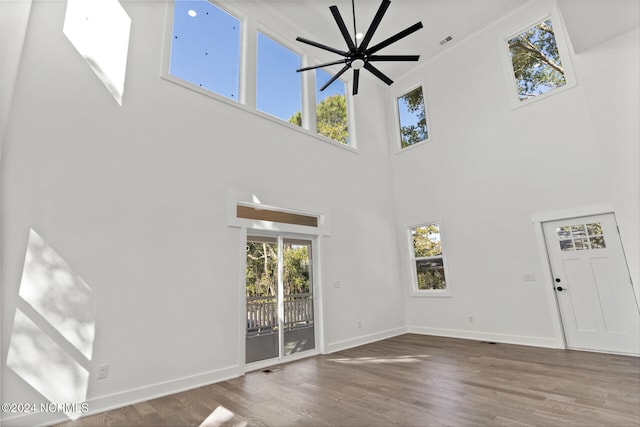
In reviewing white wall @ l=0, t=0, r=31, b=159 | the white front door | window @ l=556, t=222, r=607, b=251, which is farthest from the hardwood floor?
white wall @ l=0, t=0, r=31, b=159

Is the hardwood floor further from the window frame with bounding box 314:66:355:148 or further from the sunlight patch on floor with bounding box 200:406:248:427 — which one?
the window frame with bounding box 314:66:355:148

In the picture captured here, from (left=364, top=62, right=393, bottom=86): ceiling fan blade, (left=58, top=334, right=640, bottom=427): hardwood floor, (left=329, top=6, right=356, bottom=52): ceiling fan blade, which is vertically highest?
(left=329, top=6, right=356, bottom=52): ceiling fan blade

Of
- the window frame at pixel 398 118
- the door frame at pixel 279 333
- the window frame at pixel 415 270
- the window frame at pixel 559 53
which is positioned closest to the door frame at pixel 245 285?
the door frame at pixel 279 333

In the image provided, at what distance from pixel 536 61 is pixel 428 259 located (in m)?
4.17

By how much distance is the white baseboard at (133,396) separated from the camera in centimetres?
263

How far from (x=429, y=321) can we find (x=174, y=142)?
5.69m

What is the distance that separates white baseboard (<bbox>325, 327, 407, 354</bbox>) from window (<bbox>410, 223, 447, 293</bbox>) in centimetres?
101

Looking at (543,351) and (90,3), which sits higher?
(90,3)

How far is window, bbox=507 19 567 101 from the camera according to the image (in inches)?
209

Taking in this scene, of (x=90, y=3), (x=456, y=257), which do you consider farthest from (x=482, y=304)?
(x=90, y=3)

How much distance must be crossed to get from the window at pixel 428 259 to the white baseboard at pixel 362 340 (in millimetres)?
1009

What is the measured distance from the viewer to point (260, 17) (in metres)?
5.40

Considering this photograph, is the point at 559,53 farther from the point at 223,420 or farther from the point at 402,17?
the point at 223,420

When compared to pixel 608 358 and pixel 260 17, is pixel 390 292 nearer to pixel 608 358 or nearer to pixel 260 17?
pixel 608 358
